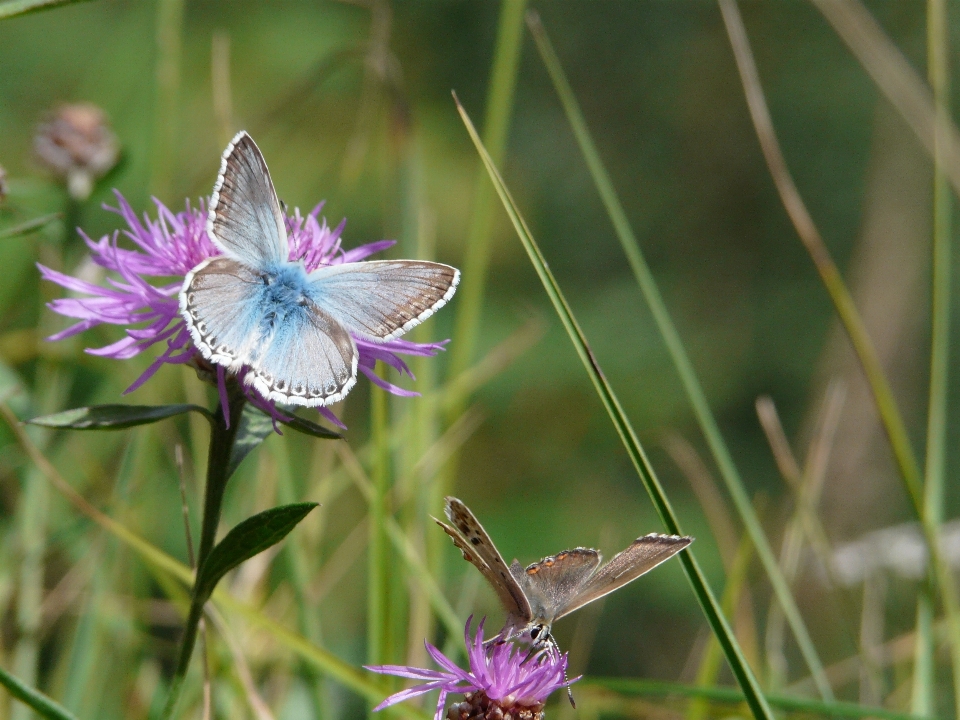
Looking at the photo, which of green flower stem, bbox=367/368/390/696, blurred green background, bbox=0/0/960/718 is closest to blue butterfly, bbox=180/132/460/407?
green flower stem, bbox=367/368/390/696

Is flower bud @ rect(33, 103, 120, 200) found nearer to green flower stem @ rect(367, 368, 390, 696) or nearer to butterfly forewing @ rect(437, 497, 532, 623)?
green flower stem @ rect(367, 368, 390, 696)

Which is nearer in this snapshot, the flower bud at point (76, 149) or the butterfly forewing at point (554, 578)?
the butterfly forewing at point (554, 578)

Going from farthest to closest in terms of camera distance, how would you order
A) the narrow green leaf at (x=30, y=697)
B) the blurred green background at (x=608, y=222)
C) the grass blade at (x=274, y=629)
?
1. the blurred green background at (x=608, y=222)
2. the grass blade at (x=274, y=629)
3. the narrow green leaf at (x=30, y=697)

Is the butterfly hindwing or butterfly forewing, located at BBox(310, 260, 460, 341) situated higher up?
butterfly forewing, located at BBox(310, 260, 460, 341)

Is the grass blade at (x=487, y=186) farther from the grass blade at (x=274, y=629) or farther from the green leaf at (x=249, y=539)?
the green leaf at (x=249, y=539)

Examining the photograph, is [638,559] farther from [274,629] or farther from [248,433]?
[274,629]

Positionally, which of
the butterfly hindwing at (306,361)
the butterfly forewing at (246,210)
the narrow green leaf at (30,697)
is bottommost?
the narrow green leaf at (30,697)

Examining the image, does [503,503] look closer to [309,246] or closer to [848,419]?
[848,419]

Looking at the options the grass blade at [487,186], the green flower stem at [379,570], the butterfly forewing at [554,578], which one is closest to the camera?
the butterfly forewing at [554,578]

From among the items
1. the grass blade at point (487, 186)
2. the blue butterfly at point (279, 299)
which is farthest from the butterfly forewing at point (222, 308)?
the grass blade at point (487, 186)

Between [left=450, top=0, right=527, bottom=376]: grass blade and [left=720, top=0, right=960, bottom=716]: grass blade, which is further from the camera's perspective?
[left=450, top=0, right=527, bottom=376]: grass blade
